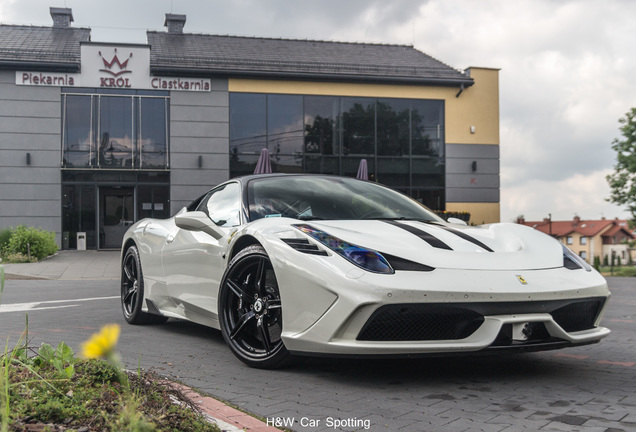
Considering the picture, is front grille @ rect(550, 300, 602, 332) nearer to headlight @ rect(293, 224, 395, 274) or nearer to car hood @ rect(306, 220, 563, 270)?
car hood @ rect(306, 220, 563, 270)

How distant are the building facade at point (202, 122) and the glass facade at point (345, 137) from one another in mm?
46

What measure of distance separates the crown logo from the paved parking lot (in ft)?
68.4

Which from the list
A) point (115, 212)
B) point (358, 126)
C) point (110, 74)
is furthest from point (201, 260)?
point (358, 126)

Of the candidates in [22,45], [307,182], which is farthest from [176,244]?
[22,45]

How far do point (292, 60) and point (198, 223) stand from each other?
76.8 ft

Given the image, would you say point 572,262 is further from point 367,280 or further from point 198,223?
point 198,223

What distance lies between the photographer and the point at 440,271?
3352 mm

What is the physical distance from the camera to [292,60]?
27.1 m

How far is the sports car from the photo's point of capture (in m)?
3.27

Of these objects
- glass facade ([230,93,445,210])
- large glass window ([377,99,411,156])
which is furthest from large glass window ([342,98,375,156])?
large glass window ([377,99,411,156])

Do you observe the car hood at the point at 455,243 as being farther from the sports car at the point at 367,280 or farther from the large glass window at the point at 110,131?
the large glass window at the point at 110,131

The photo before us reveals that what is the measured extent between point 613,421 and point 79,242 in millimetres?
23605

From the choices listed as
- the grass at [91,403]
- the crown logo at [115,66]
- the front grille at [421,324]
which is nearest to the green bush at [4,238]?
the crown logo at [115,66]

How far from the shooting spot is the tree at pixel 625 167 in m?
41.3
